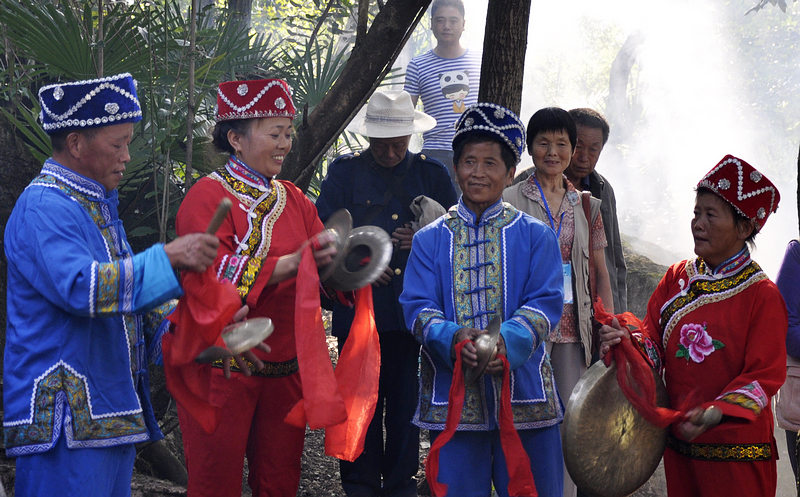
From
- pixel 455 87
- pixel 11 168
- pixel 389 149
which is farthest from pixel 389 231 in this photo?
pixel 455 87

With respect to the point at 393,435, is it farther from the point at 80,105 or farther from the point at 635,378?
the point at 80,105

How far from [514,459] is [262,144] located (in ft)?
5.15

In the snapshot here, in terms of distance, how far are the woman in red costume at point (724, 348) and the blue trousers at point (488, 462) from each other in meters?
0.45

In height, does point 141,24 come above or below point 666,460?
above

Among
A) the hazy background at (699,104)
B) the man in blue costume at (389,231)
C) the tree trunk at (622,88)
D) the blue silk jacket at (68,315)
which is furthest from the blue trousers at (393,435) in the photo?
the tree trunk at (622,88)

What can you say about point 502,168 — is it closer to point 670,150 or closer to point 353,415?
point 353,415

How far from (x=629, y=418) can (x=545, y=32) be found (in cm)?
3602

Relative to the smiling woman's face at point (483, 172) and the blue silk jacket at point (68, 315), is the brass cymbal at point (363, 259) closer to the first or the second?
the smiling woman's face at point (483, 172)

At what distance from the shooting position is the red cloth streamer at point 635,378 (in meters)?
2.74

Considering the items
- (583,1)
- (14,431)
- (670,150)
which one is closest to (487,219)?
(14,431)

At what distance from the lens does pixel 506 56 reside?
13.6 ft

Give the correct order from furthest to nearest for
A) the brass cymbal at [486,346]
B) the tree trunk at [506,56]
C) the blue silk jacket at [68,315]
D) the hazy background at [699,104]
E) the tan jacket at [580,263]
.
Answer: the hazy background at [699,104]
the tree trunk at [506,56]
the tan jacket at [580,263]
the brass cymbal at [486,346]
the blue silk jacket at [68,315]

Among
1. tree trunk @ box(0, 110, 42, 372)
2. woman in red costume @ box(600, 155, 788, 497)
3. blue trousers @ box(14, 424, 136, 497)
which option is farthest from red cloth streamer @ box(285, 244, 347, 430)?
tree trunk @ box(0, 110, 42, 372)

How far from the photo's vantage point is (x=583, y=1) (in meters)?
34.2
